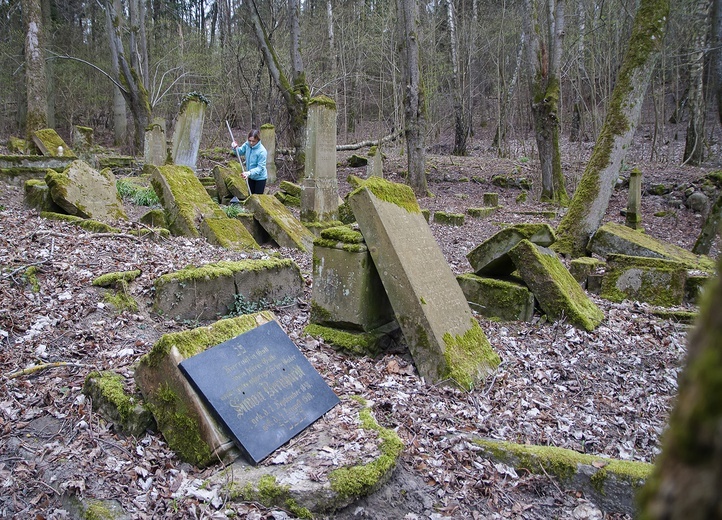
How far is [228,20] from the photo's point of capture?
25641 mm

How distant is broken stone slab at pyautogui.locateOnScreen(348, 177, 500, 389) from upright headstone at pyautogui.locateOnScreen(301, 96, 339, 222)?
601 cm

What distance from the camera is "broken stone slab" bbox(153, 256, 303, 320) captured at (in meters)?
4.79

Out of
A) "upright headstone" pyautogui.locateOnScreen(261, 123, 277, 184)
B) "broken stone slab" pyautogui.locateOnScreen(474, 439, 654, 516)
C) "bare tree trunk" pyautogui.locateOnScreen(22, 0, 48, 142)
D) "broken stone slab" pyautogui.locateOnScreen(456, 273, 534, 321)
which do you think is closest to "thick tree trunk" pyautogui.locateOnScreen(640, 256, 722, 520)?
"broken stone slab" pyautogui.locateOnScreen(474, 439, 654, 516)

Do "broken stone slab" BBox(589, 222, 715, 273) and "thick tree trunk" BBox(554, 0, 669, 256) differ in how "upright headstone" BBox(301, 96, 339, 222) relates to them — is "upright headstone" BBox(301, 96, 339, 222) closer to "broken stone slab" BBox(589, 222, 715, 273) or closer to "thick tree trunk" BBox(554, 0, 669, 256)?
"thick tree trunk" BBox(554, 0, 669, 256)

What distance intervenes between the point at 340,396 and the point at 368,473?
3.31ft

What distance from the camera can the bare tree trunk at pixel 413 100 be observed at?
47.6 ft

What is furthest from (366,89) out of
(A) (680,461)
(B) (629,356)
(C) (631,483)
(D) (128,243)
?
(A) (680,461)

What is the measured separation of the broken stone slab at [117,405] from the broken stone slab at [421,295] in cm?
210

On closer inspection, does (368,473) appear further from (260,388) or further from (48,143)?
(48,143)

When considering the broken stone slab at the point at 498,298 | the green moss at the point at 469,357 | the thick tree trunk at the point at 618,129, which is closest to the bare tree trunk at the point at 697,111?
the thick tree trunk at the point at 618,129

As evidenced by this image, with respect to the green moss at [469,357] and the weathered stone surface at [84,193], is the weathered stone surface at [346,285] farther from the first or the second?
the weathered stone surface at [84,193]

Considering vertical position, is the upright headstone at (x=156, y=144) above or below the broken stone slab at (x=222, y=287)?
above

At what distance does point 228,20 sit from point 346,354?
2578 centimetres

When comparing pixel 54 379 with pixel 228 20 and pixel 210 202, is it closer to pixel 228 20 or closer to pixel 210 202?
pixel 210 202
